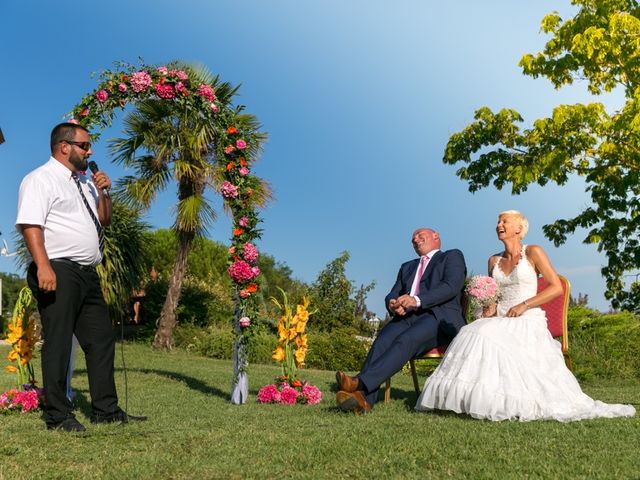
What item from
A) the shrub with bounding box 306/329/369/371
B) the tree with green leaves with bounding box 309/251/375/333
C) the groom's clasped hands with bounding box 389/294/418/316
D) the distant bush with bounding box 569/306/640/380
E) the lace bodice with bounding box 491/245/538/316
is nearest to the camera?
the lace bodice with bounding box 491/245/538/316

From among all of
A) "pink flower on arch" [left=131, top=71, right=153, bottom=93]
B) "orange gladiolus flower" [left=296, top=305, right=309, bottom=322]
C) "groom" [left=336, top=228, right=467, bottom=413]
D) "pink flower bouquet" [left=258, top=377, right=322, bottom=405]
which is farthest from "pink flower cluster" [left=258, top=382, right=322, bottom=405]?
"pink flower on arch" [left=131, top=71, right=153, bottom=93]

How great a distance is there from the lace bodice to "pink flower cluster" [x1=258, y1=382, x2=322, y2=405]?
2269 mm

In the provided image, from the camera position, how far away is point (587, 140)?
18.8 meters

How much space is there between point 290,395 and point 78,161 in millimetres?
3442

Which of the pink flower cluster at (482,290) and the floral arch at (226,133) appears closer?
the pink flower cluster at (482,290)

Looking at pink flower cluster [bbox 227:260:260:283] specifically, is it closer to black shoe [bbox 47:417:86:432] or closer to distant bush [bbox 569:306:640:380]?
black shoe [bbox 47:417:86:432]

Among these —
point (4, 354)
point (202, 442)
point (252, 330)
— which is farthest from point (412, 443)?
point (4, 354)

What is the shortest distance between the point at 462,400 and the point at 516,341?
77 cm

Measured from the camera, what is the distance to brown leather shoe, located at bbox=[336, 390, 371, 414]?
21.3 feet

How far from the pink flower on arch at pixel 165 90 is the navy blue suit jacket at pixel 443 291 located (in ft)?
11.7

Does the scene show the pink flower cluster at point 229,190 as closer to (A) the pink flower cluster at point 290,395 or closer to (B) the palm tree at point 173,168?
(A) the pink flower cluster at point 290,395

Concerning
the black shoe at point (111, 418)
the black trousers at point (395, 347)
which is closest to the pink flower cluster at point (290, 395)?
the black trousers at point (395, 347)

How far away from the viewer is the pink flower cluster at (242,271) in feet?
26.6

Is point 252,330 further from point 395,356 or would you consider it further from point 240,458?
point 240,458
